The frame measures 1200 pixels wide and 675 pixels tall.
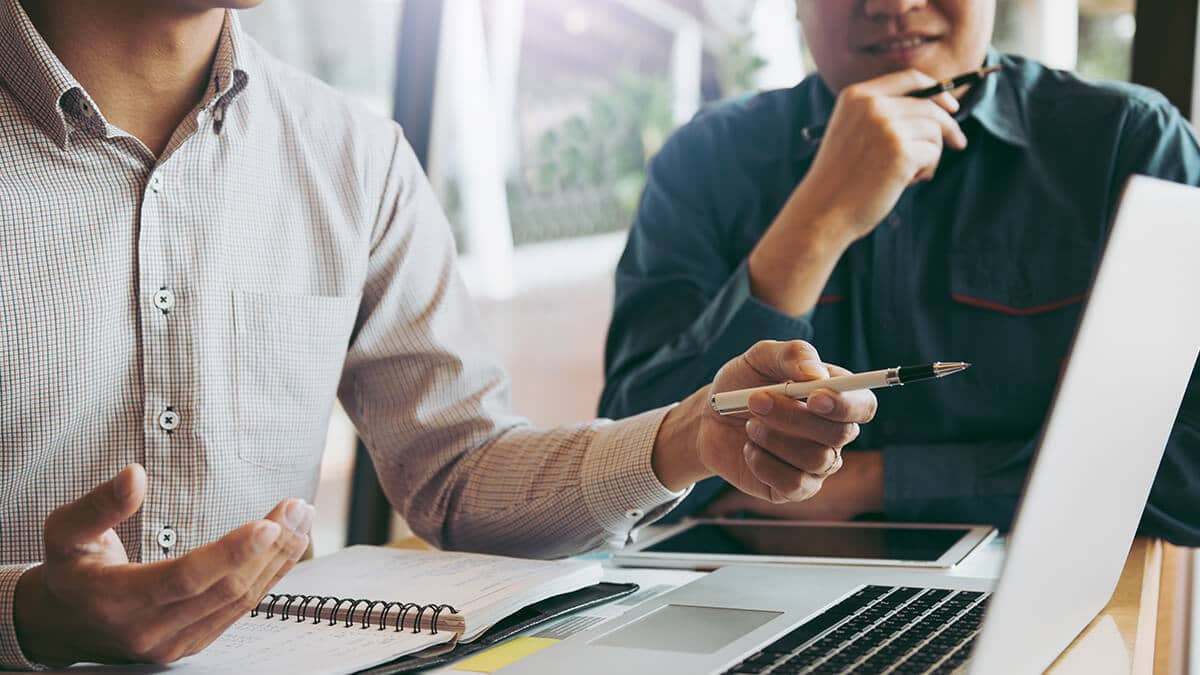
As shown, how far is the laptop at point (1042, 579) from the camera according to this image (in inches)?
23.3

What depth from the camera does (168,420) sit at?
3.81 ft

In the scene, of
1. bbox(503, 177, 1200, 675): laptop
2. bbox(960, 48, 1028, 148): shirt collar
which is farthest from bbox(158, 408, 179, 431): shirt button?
bbox(960, 48, 1028, 148): shirt collar


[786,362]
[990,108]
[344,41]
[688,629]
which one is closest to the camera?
[688,629]

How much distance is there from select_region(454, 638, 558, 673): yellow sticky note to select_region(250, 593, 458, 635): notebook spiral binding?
46 mm

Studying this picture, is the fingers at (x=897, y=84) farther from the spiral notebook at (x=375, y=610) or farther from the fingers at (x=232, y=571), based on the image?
the fingers at (x=232, y=571)

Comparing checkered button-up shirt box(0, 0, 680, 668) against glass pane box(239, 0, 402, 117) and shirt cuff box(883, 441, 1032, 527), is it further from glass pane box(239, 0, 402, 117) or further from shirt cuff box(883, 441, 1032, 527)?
glass pane box(239, 0, 402, 117)

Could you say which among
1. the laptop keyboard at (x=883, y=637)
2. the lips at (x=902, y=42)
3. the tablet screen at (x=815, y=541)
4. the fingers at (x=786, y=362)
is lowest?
the tablet screen at (x=815, y=541)

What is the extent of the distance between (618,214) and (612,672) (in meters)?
2.37

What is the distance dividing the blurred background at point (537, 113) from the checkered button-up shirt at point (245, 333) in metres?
1.39

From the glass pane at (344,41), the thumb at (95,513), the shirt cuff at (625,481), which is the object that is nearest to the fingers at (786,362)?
the shirt cuff at (625,481)

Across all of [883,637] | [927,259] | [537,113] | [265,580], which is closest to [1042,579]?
[883,637]

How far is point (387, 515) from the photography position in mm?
3010

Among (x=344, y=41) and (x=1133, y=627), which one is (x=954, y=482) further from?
(x=344, y=41)

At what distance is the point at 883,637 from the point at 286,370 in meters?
0.75
